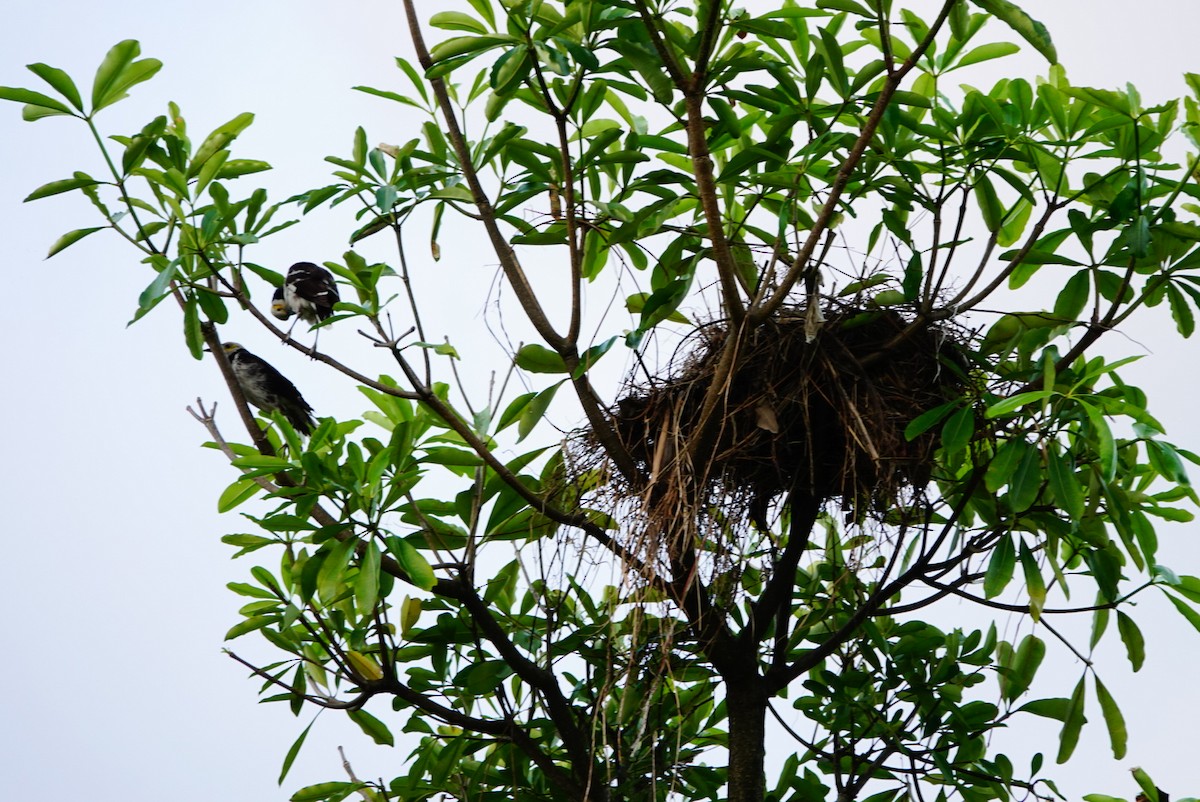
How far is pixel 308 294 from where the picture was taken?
425cm

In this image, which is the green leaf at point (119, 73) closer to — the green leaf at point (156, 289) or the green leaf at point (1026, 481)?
the green leaf at point (156, 289)

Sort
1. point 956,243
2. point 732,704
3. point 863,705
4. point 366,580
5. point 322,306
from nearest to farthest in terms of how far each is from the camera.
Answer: point 366,580 → point 956,243 → point 732,704 → point 863,705 → point 322,306

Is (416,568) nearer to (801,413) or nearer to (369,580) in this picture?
(369,580)

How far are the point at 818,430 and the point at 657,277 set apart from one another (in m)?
0.56

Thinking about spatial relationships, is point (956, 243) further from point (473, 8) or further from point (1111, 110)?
point (473, 8)

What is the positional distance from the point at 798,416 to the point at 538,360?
59 centimetres

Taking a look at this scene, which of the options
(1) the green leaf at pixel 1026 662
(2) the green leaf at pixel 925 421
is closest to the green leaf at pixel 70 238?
(2) the green leaf at pixel 925 421

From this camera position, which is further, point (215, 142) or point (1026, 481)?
point (215, 142)

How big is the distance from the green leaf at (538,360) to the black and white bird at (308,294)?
1528 millimetres

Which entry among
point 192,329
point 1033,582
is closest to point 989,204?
point 1033,582

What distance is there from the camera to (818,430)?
Result: 2820mm

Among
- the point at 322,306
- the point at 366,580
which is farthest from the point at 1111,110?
the point at 322,306

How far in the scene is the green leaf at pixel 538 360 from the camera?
111 inches

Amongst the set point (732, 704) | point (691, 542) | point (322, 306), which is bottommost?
point (732, 704)
